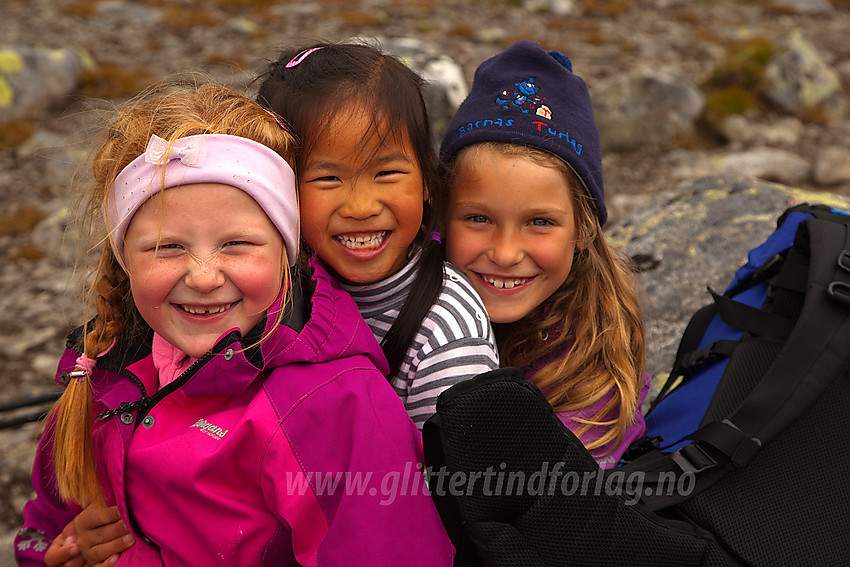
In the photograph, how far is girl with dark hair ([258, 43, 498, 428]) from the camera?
7.66 feet

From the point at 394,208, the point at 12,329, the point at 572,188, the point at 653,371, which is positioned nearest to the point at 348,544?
the point at 394,208

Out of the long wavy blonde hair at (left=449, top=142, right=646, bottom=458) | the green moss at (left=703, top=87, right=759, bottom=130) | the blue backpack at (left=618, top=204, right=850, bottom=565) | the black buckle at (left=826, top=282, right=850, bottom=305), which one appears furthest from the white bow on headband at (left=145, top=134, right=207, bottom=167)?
the green moss at (left=703, top=87, right=759, bottom=130)

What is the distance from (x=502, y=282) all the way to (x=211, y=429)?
125 centimetres

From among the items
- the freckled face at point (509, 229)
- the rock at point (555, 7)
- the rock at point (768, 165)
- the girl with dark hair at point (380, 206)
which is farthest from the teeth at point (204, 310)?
the rock at point (555, 7)

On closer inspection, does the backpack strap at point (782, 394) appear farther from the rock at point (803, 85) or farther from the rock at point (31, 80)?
the rock at point (31, 80)

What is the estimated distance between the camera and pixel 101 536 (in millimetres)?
2492

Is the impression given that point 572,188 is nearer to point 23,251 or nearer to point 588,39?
point 23,251

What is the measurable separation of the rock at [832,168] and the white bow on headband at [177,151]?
8.30m

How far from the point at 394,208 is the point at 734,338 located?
5.17 ft

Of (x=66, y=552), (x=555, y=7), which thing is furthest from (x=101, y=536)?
(x=555, y=7)

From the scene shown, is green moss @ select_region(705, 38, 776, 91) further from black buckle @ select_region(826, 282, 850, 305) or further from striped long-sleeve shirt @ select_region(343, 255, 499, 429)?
striped long-sleeve shirt @ select_region(343, 255, 499, 429)

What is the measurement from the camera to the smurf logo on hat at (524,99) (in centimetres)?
270

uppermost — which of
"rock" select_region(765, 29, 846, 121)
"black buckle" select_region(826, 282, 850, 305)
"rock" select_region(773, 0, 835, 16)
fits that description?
"rock" select_region(773, 0, 835, 16)

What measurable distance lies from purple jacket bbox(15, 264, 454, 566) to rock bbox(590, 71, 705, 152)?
26.8 feet
